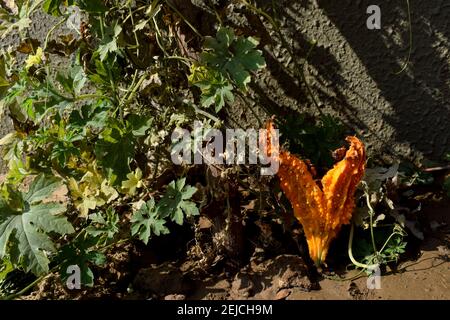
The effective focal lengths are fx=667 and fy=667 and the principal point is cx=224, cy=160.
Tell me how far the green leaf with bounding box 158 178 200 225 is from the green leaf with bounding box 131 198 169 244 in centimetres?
2

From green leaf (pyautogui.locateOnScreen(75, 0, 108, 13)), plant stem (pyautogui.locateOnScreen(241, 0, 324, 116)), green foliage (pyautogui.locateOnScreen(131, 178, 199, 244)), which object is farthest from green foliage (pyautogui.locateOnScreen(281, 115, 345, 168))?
green leaf (pyautogui.locateOnScreen(75, 0, 108, 13))

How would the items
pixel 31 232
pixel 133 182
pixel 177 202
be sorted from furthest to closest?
1. pixel 133 182
2. pixel 177 202
3. pixel 31 232

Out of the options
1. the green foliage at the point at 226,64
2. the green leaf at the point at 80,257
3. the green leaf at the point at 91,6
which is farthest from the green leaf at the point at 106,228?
the green leaf at the point at 91,6

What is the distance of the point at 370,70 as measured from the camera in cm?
240

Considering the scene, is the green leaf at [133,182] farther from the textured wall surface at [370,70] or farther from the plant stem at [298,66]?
the plant stem at [298,66]

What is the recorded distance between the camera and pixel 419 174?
7.75ft

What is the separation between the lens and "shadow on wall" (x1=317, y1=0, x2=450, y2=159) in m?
2.29

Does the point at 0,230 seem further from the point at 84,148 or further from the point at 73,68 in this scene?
the point at 73,68

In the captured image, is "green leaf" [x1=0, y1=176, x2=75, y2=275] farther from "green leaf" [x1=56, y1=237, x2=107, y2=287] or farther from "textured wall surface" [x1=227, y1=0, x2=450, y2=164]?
"textured wall surface" [x1=227, y1=0, x2=450, y2=164]

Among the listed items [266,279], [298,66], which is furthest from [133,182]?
[298,66]

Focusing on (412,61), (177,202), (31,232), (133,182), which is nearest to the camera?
(31,232)

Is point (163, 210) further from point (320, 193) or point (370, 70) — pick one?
Answer: point (370, 70)

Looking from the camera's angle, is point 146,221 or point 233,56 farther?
point 146,221

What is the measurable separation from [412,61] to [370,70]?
148mm
